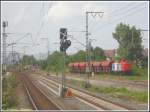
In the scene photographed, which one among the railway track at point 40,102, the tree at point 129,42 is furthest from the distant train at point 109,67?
the railway track at point 40,102

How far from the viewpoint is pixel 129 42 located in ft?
384

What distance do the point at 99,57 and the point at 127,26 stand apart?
89.2 ft

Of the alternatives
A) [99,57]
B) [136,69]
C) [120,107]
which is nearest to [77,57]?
[99,57]

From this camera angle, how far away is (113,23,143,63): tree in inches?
4304

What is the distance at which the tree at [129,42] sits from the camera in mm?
109312

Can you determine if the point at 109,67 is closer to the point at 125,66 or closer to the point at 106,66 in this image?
the point at 106,66

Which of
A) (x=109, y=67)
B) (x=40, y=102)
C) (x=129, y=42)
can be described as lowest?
(x=40, y=102)

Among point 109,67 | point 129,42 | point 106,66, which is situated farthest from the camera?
point 129,42

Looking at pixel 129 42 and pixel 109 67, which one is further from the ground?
pixel 129 42

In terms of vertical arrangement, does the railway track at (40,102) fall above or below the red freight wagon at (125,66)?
below

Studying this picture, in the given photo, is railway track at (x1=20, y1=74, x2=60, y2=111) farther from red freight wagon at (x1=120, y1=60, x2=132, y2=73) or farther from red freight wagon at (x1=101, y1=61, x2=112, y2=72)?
red freight wagon at (x1=101, y1=61, x2=112, y2=72)

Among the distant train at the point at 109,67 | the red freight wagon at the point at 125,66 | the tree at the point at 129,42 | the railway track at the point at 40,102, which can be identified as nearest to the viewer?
the railway track at the point at 40,102

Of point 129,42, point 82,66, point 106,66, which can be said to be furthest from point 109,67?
point 129,42

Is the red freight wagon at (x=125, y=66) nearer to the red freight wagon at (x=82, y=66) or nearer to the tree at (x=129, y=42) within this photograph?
the tree at (x=129, y=42)
